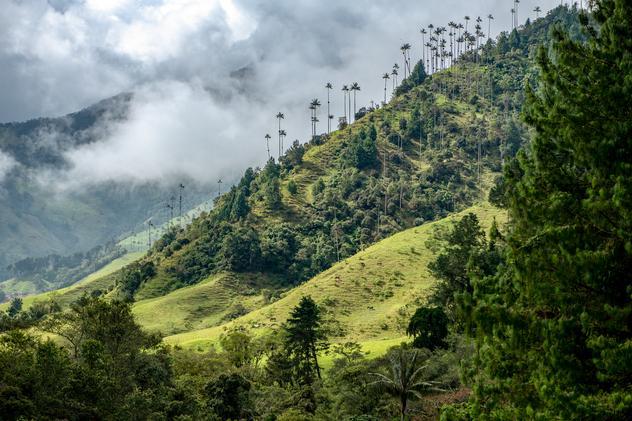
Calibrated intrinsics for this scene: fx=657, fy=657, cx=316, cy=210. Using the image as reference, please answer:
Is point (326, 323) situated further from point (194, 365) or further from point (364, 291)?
point (194, 365)

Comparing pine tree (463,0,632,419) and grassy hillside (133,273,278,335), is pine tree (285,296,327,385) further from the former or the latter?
grassy hillside (133,273,278,335)

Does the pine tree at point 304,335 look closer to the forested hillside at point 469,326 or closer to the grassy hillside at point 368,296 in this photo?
the forested hillside at point 469,326

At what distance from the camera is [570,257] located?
18.0 m

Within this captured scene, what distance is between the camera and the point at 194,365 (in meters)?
87.6

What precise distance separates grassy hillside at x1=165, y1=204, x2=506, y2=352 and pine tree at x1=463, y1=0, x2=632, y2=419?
81909mm

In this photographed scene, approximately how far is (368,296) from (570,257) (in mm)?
118299

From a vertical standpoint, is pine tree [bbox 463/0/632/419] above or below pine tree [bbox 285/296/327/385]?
above

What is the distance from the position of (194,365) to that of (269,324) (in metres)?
39.9

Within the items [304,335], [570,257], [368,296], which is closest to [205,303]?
[368,296]

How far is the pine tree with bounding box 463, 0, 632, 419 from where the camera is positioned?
58.4ft

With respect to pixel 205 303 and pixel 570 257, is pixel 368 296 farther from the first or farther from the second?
pixel 570 257

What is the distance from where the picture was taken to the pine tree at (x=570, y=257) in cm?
1780

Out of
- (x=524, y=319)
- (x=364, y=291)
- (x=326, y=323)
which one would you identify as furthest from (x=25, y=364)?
(x=364, y=291)

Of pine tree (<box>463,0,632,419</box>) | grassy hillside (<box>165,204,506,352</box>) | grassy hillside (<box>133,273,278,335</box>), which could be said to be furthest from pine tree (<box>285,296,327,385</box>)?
grassy hillside (<box>133,273,278,335</box>)
